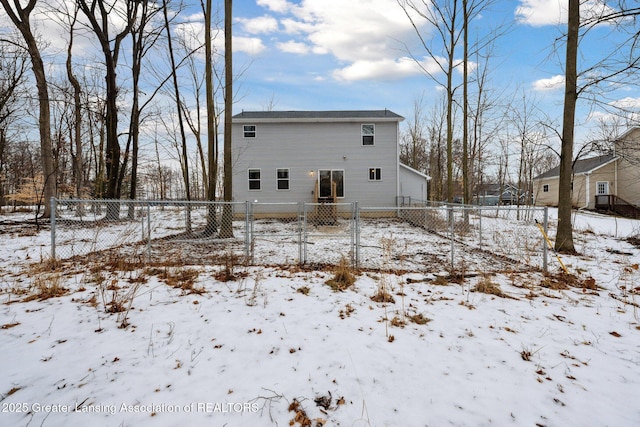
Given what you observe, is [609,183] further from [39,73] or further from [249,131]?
[39,73]

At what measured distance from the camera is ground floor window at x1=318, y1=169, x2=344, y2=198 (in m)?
17.2

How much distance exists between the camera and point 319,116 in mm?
17609

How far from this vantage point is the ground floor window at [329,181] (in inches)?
676

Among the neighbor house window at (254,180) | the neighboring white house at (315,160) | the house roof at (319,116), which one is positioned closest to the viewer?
the house roof at (319,116)

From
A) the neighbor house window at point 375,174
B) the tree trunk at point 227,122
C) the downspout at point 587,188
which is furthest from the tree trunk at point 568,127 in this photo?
the downspout at point 587,188

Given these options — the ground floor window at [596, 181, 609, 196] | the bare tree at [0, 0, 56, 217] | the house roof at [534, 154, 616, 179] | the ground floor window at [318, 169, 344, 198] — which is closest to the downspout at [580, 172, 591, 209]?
the house roof at [534, 154, 616, 179]

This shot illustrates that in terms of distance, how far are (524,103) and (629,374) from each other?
18.6m

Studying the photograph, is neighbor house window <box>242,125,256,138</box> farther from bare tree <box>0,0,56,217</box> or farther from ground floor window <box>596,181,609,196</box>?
Result: ground floor window <box>596,181,609,196</box>

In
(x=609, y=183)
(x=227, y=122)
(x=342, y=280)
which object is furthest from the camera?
(x=609, y=183)

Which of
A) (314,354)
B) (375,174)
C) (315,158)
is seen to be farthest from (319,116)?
(314,354)

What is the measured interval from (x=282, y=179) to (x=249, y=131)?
3.67m

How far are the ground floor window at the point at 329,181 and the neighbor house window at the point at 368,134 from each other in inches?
95.2

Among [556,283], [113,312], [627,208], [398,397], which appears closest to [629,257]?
[556,283]

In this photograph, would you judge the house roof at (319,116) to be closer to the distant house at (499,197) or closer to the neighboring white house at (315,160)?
the neighboring white house at (315,160)
